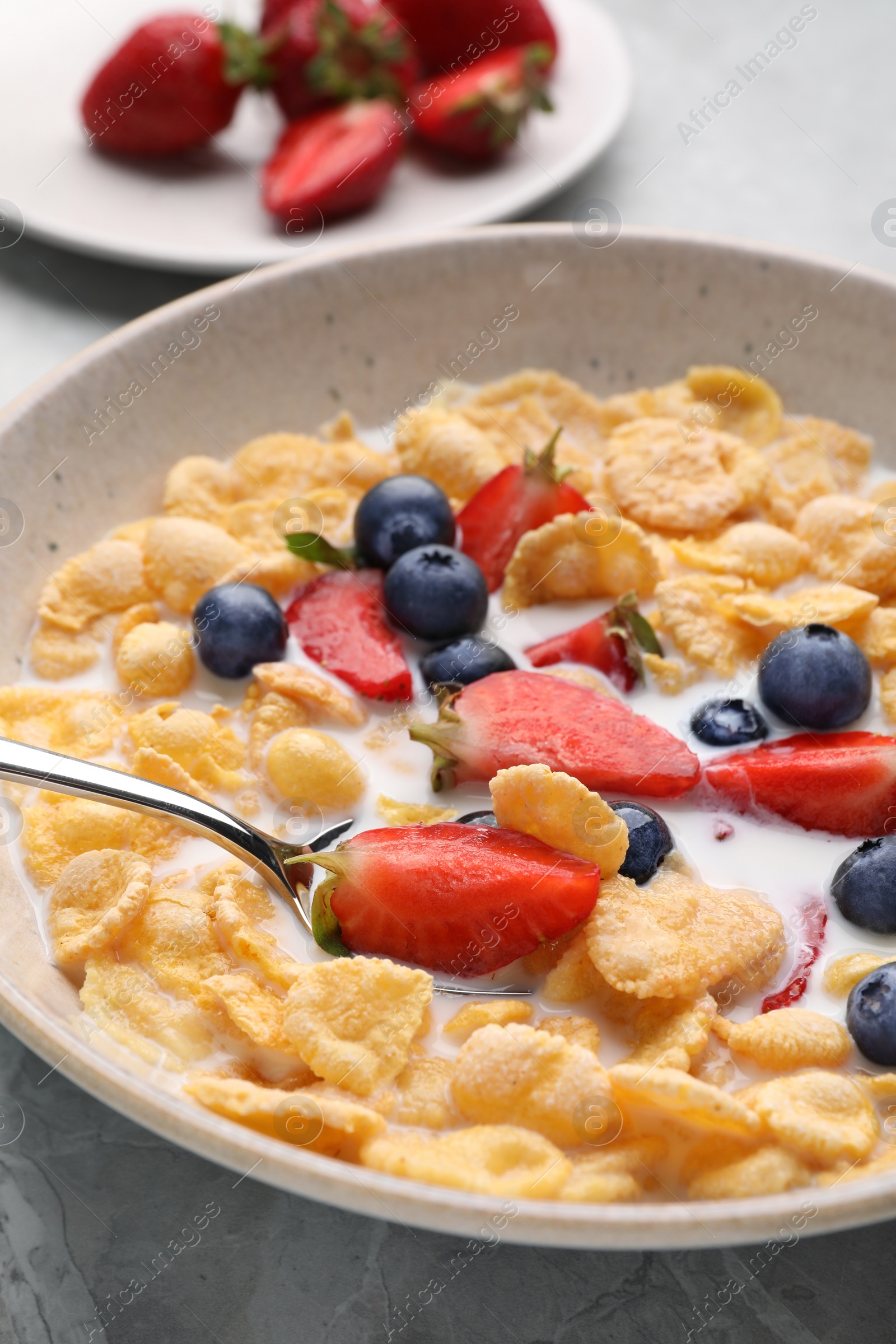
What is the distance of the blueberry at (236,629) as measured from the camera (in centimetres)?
135

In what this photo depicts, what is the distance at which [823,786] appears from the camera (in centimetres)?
121

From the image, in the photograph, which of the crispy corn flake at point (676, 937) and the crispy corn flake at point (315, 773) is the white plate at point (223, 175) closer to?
the crispy corn flake at point (315, 773)

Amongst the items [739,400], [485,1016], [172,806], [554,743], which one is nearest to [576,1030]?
[485,1016]

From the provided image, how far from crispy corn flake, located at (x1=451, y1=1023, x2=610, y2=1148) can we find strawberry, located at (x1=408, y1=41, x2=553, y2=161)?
1.68m

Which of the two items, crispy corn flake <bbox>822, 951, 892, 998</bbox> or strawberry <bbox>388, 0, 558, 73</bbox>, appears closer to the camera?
crispy corn flake <bbox>822, 951, 892, 998</bbox>

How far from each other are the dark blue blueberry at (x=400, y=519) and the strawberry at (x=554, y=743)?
244mm

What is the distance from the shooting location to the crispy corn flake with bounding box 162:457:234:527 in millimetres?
1544

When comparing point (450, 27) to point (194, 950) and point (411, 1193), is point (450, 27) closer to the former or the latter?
point (194, 950)

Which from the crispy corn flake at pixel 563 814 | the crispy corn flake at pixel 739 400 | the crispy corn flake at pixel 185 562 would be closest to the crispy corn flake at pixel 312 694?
the crispy corn flake at pixel 185 562

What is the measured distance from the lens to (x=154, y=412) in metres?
1.62

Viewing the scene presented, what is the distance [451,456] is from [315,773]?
506mm

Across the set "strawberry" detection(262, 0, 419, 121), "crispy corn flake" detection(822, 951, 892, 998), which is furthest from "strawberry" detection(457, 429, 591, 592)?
"strawberry" detection(262, 0, 419, 121)

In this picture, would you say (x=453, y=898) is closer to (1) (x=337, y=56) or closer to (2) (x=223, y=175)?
(2) (x=223, y=175)

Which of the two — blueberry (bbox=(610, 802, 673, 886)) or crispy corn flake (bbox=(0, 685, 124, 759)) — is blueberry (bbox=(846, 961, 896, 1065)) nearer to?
blueberry (bbox=(610, 802, 673, 886))
